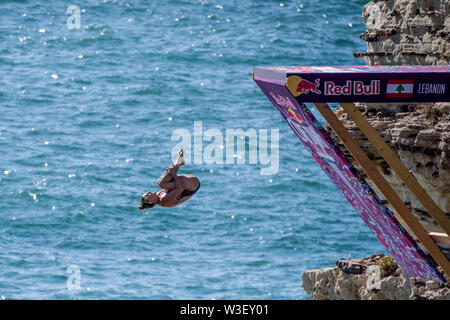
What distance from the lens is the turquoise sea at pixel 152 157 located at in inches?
1334

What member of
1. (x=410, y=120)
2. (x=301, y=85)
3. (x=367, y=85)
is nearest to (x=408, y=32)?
(x=410, y=120)

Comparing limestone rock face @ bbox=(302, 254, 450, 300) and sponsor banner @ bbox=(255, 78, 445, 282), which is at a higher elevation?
sponsor banner @ bbox=(255, 78, 445, 282)

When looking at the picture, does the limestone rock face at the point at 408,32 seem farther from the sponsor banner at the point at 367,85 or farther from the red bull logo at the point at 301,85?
the red bull logo at the point at 301,85

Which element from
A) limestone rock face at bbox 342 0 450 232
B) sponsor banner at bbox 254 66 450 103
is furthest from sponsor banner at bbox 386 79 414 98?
limestone rock face at bbox 342 0 450 232

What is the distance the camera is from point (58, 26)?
181 ft

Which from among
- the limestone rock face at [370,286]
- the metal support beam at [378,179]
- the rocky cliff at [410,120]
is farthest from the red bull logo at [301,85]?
the limestone rock face at [370,286]

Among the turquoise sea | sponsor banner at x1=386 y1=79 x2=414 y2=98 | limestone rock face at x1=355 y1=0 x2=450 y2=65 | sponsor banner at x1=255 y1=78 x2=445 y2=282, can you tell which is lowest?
the turquoise sea

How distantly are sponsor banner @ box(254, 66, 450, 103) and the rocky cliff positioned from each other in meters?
1.14

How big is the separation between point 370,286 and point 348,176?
8.90 feet

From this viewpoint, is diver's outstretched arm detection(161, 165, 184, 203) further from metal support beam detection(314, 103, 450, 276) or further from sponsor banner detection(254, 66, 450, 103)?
metal support beam detection(314, 103, 450, 276)

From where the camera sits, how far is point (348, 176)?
802 cm

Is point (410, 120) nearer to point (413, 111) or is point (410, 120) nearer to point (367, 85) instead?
point (413, 111)

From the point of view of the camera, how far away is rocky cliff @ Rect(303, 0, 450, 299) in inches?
337

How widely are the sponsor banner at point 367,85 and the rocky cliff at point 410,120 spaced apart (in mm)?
1141
